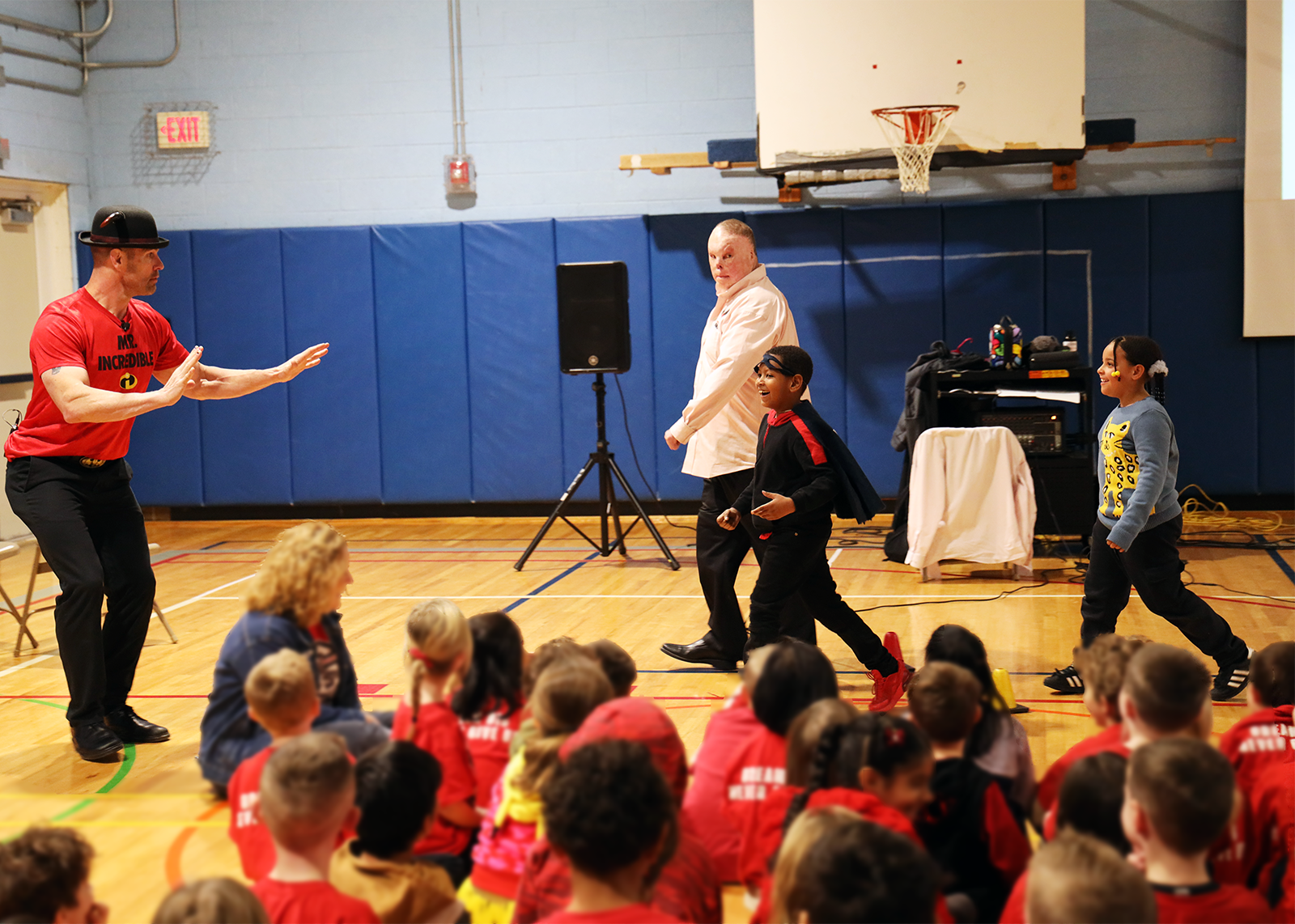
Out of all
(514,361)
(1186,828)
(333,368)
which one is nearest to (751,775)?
(1186,828)

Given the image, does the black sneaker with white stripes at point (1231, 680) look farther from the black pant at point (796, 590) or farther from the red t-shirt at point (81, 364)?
the red t-shirt at point (81, 364)

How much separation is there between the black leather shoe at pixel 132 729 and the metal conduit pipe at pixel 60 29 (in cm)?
681

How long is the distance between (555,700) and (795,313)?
22.7 ft

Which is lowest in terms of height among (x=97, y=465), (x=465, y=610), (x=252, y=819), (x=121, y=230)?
(x=465, y=610)

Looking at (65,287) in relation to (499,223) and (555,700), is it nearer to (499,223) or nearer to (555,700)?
(499,223)

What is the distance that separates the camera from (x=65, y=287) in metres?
9.81

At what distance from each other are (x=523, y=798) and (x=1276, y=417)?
7804mm

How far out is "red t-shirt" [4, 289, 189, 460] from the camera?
393 cm

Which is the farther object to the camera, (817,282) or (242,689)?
(817,282)

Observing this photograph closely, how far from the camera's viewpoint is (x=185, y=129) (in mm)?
9719

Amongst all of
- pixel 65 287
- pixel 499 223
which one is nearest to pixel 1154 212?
pixel 499 223

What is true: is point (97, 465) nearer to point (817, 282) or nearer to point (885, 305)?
point (817, 282)

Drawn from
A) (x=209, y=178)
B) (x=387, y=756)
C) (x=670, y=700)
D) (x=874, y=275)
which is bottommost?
(x=670, y=700)

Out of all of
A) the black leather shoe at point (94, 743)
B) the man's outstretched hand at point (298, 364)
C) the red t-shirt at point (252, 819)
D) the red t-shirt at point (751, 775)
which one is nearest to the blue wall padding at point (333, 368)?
the man's outstretched hand at point (298, 364)
